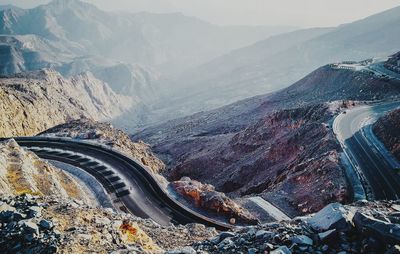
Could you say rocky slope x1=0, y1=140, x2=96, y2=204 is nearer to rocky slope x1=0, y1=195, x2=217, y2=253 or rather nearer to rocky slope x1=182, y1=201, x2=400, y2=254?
rocky slope x1=0, y1=195, x2=217, y2=253

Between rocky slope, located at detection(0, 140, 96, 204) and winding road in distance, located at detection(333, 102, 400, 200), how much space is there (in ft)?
108

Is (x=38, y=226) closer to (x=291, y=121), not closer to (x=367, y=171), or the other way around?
(x=367, y=171)

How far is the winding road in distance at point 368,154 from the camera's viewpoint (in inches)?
1617

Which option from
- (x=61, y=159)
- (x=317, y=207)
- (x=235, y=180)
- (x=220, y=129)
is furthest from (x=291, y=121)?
(x=220, y=129)

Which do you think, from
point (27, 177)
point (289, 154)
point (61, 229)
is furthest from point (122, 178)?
point (61, 229)

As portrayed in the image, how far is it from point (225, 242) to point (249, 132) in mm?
74911

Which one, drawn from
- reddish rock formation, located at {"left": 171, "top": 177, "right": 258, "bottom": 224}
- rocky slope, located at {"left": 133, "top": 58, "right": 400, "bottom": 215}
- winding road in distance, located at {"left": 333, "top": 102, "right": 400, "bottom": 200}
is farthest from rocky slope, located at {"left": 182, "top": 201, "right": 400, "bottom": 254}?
winding road in distance, located at {"left": 333, "top": 102, "right": 400, "bottom": 200}

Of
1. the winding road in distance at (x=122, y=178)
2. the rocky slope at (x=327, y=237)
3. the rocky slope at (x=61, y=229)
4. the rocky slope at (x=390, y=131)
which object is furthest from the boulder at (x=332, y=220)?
the rocky slope at (x=390, y=131)

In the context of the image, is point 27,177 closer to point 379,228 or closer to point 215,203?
point 215,203

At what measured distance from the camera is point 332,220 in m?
14.0

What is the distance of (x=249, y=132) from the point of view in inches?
3516

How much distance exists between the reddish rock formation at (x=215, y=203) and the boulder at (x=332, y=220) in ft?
90.0

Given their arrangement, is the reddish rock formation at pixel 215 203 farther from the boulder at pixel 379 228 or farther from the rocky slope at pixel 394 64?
the rocky slope at pixel 394 64

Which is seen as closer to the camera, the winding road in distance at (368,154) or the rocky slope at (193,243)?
the rocky slope at (193,243)
